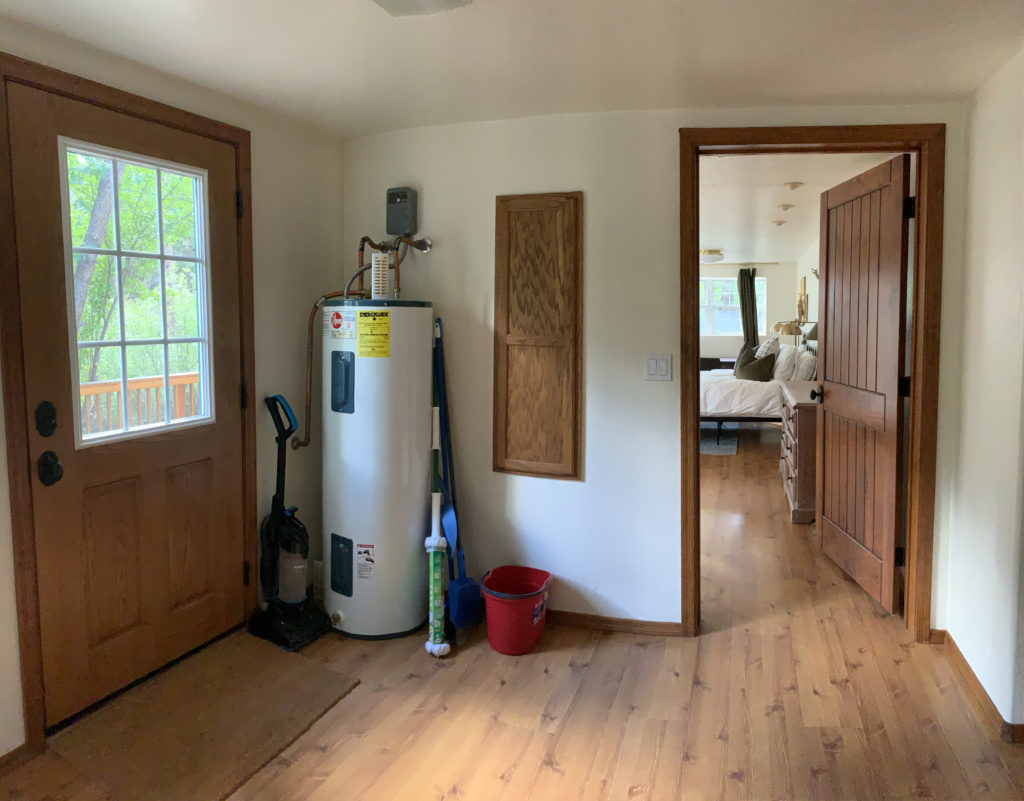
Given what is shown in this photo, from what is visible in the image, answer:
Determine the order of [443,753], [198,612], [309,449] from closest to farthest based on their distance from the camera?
[443,753] < [198,612] < [309,449]

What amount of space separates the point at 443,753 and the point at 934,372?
2242 mm

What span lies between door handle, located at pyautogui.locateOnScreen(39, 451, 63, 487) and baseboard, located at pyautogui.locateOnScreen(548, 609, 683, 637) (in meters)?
1.90

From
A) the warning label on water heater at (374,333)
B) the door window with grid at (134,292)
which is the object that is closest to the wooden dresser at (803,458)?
the warning label on water heater at (374,333)

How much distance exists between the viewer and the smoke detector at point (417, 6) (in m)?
1.83

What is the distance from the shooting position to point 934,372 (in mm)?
2777

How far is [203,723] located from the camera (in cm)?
229

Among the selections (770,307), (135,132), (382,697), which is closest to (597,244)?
(135,132)

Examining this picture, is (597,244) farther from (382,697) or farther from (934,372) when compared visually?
(382,697)

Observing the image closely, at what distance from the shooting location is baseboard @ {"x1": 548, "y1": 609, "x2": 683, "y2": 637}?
2.98 meters

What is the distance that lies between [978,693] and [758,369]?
549cm

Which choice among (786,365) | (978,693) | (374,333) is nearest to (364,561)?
(374,333)

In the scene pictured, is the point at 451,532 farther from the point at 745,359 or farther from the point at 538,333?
the point at 745,359

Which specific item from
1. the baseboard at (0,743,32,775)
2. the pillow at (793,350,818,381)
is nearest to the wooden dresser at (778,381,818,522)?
the pillow at (793,350,818,381)

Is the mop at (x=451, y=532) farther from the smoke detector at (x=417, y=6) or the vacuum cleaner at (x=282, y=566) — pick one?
the smoke detector at (x=417, y=6)
